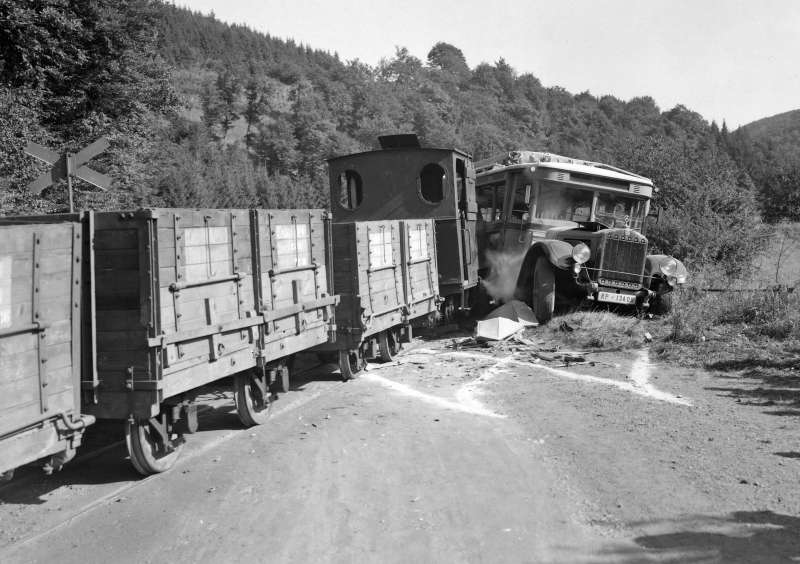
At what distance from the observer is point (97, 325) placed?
506 cm

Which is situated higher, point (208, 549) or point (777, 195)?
point (777, 195)

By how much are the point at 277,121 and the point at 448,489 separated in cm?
9528

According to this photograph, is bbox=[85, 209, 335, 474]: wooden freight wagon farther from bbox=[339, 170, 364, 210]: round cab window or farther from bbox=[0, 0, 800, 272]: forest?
bbox=[0, 0, 800, 272]: forest

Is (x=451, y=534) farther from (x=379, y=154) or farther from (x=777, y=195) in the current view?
(x=777, y=195)

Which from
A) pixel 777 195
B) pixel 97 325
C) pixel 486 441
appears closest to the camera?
pixel 97 325

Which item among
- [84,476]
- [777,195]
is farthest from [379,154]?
[777,195]

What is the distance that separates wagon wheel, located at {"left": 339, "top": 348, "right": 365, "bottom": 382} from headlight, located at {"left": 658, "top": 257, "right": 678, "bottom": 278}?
230 inches

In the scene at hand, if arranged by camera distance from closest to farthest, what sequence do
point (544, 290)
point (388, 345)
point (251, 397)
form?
1. point (251, 397)
2. point (388, 345)
3. point (544, 290)

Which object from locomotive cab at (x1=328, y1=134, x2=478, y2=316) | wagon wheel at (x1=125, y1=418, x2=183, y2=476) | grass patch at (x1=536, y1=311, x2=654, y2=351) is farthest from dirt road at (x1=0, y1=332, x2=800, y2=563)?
locomotive cab at (x1=328, y1=134, x2=478, y2=316)

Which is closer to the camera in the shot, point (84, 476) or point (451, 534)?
point (451, 534)

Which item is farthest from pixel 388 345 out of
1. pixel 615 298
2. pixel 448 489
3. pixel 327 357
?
pixel 448 489

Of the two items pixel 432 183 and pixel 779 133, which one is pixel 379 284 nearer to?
pixel 432 183

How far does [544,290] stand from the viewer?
11.8 meters

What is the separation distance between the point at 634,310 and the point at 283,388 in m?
7.18
